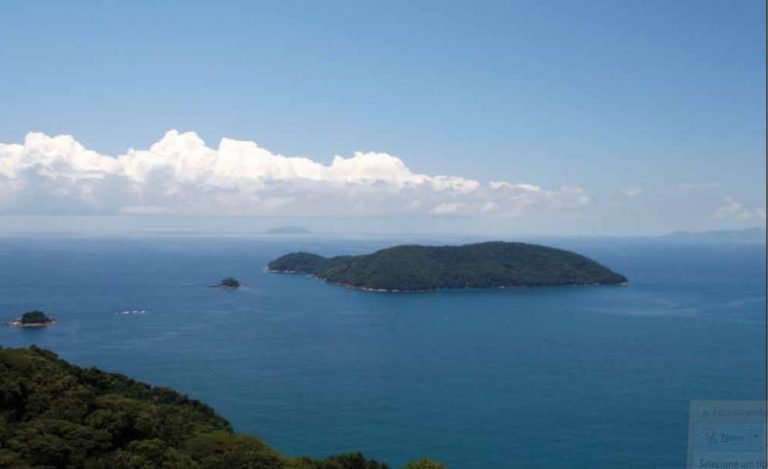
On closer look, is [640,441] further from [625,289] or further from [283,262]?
[283,262]

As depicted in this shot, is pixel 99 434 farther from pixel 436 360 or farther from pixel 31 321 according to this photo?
pixel 31 321

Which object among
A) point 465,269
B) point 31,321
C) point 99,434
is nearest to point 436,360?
point 99,434

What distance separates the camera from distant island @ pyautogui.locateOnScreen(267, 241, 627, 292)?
145 metres

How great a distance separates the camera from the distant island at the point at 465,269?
145m

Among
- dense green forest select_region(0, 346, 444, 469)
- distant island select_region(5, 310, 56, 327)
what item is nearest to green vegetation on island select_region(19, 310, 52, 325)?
distant island select_region(5, 310, 56, 327)

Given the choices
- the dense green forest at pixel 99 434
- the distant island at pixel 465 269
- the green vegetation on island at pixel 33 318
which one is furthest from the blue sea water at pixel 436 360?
the dense green forest at pixel 99 434

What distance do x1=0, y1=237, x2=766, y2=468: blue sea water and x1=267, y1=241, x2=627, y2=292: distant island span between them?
10.0 meters

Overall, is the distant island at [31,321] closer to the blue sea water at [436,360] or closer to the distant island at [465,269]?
the blue sea water at [436,360]

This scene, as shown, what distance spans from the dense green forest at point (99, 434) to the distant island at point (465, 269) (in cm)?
10878

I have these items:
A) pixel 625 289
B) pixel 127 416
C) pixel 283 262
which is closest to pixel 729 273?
pixel 625 289

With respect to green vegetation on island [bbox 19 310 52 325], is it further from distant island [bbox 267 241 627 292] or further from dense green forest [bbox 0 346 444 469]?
distant island [bbox 267 241 627 292]

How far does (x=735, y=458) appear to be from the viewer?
32.2m

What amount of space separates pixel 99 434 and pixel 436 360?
51.0m

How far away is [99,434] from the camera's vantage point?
25.7m
